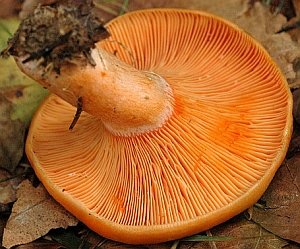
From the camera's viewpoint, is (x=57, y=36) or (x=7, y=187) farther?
(x=7, y=187)

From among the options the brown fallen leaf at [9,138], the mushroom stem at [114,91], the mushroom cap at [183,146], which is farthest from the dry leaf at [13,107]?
the mushroom stem at [114,91]

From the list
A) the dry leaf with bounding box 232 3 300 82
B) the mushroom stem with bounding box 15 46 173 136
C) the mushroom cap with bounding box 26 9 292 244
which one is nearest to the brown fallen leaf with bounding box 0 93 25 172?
the mushroom cap with bounding box 26 9 292 244

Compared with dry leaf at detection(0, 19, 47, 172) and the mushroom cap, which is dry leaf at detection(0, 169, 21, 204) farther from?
the mushroom cap

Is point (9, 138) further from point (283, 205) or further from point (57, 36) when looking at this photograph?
point (283, 205)

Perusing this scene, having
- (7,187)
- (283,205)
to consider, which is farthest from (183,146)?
(7,187)

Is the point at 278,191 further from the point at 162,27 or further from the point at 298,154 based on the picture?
the point at 162,27

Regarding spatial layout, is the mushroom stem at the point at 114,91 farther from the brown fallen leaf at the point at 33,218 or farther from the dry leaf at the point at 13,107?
the dry leaf at the point at 13,107

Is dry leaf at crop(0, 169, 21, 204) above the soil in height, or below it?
below

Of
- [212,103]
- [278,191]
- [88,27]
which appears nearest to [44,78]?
[88,27]
